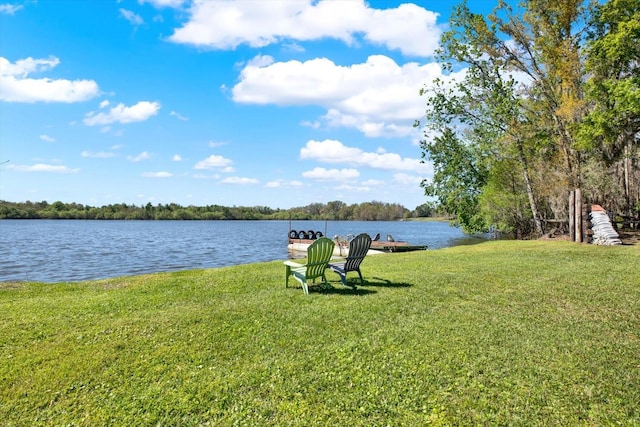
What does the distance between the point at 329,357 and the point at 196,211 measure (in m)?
145

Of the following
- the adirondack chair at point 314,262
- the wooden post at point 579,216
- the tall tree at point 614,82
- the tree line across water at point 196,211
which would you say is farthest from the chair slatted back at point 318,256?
the tree line across water at point 196,211

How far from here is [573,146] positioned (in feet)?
66.7

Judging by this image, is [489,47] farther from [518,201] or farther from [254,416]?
[254,416]

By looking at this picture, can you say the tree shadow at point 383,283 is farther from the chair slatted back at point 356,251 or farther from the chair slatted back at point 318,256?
the chair slatted back at point 318,256

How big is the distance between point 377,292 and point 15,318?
230 inches

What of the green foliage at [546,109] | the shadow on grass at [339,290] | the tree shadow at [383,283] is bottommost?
the shadow on grass at [339,290]

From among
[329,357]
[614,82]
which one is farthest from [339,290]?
[614,82]

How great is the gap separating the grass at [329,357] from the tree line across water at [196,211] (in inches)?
4621

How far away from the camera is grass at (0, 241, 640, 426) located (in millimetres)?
3447

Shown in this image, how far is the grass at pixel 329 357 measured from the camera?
3447mm

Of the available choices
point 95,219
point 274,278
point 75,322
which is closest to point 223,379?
point 75,322

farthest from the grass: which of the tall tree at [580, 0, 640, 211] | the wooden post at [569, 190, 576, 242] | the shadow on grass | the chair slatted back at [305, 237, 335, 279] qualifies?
the tall tree at [580, 0, 640, 211]

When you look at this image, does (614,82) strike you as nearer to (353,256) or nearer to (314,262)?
(353,256)

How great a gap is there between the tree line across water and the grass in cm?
11739
